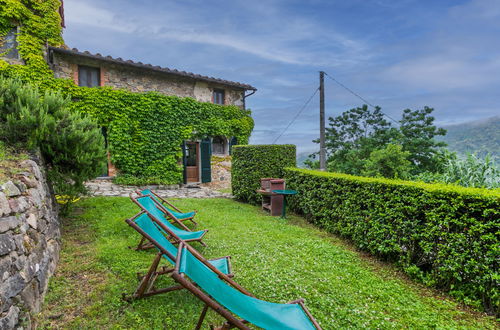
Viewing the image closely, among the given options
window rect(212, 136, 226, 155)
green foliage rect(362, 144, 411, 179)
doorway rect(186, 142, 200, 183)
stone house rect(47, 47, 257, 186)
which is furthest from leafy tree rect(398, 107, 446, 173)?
doorway rect(186, 142, 200, 183)

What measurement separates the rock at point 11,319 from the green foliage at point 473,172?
8.71 meters

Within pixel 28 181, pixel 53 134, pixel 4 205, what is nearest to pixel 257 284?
pixel 4 205

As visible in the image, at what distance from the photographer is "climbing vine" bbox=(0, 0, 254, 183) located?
912 cm

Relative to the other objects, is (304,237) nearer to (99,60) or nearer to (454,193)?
(454,193)

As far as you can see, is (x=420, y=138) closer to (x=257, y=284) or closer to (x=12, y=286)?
(x=257, y=284)

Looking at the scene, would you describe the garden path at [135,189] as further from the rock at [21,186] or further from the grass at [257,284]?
the rock at [21,186]

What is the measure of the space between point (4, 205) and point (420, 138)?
53.7 feet

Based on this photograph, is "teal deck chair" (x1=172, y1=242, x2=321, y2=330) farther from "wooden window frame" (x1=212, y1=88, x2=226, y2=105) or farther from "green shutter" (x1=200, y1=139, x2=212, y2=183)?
"wooden window frame" (x1=212, y1=88, x2=226, y2=105)

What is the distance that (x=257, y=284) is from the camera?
10.7 feet

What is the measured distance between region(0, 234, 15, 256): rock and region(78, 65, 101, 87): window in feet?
33.5

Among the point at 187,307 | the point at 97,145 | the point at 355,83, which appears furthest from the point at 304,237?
the point at 355,83

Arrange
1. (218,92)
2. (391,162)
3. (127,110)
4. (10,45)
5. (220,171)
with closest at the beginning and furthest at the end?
1. (10,45)
2. (391,162)
3. (127,110)
4. (220,171)
5. (218,92)

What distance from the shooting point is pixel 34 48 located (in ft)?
30.3

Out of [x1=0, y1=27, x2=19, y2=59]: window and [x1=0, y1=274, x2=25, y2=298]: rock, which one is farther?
[x1=0, y1=27, x2=19, y2=59]: window
